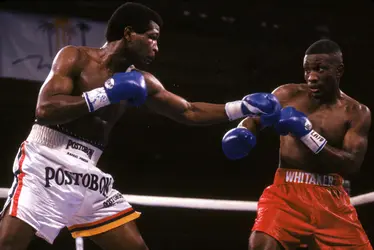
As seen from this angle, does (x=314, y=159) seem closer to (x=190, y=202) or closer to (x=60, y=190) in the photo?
(x=190, y=202)

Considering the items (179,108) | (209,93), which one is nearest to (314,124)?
(179,108)

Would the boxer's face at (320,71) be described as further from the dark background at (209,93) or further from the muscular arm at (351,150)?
the dark background at (209,93)

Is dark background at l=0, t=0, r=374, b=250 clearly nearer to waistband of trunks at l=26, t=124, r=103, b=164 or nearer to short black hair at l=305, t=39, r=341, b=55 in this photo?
short black hair at l=305, t=39, r=341, b=55

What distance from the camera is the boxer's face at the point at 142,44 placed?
2404 millimetres

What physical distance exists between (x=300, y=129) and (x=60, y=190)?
1.03 metres

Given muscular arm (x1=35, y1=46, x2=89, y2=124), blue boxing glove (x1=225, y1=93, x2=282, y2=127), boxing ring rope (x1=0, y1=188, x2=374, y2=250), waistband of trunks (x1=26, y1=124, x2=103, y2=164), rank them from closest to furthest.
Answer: muscular arm (x1=35, y1=46, x2=89, y2=124)
waistband of trunks (x1=26, y1=124, x2=103, y2=164)
blue boxing glove (x1=225, y1=93, x2=282, y2=127)
boxing ring rope (x1=0, y1=188, x2=374, y2=250)

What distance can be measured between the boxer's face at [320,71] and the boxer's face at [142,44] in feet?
2.51

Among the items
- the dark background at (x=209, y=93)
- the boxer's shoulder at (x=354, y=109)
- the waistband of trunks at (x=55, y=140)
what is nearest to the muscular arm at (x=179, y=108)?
the waistband of trunks at (x=55, y=140)

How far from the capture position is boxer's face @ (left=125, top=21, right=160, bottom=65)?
2404mm

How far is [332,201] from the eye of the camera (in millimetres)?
2564

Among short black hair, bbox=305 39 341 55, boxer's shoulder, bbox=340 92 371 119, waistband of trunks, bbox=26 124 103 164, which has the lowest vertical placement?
waistband of trunks, bbox=26 124 103 164

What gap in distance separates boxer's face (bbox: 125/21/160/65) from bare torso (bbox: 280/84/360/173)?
743mm

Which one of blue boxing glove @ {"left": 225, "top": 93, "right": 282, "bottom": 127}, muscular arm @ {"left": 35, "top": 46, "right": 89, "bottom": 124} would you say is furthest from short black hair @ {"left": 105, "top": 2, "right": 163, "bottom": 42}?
blue boxing glove @ {"left": 225, "top": 93, "right": 282, "bottom": 127}

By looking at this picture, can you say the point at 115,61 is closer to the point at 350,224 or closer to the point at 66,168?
the point at 66,168
